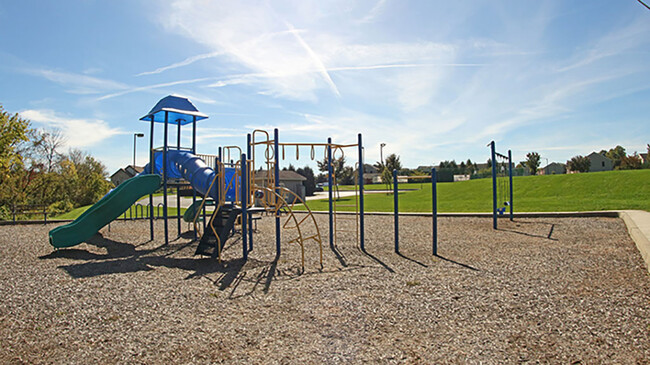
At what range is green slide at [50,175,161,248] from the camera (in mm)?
8758

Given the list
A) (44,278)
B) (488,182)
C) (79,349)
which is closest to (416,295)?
(79,349)

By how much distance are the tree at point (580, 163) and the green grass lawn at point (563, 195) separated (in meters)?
43.7

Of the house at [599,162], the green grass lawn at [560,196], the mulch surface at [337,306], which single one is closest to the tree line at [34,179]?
the green grass lawn at [560,196]

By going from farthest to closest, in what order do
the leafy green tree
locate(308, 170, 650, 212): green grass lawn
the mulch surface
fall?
1. the leafy green tree
2. locate(308, 170, 650, 212): green grass lawn
3. the mulch surface

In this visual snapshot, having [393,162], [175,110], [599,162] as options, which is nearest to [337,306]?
[175,110]

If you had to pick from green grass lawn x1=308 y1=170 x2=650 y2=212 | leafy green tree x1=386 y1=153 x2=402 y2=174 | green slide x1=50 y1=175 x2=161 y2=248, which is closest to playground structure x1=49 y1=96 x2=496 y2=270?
green slide x1=50 y1=175 x2=161 y2=248

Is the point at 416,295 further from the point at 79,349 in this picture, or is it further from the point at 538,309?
the point at 79,349

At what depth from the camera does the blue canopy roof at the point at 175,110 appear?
35.8 ft

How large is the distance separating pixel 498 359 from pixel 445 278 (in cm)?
270

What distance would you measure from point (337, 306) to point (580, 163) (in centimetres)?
7328

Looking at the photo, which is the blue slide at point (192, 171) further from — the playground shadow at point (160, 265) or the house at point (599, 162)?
the house at point (599, 162)

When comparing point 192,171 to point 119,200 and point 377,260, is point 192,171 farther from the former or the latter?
point 377,260

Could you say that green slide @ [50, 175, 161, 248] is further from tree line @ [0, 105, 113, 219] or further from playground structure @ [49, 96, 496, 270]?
tree line @ [0, 105, 113, 219]

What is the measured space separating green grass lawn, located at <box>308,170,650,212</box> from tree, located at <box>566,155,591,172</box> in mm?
43665
